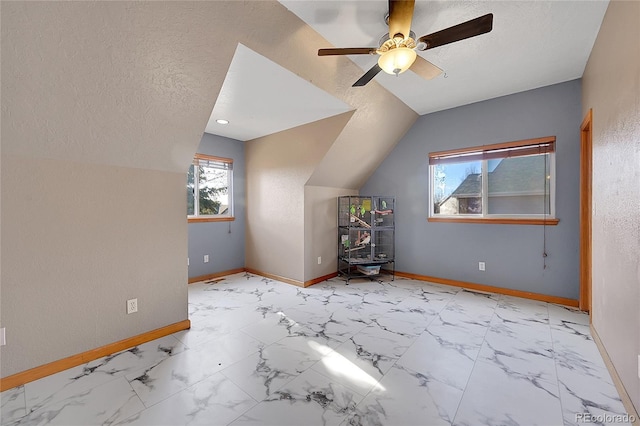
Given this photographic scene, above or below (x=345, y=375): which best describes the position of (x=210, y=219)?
above

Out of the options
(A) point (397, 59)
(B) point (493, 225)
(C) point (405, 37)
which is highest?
(C) point (405, 37)

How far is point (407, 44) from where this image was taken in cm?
172

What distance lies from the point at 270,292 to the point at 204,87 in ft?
8.37

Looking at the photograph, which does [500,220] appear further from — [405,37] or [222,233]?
[222,233]

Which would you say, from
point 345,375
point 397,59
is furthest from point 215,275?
point 397,59

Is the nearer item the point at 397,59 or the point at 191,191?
the point at 397,59

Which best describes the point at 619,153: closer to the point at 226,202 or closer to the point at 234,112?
the point at 234,112

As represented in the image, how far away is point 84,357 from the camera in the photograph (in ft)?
6.21

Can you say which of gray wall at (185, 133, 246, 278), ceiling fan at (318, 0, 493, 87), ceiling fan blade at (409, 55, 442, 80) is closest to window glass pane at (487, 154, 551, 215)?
ceiling fan blade at (409, 55, 442, 80)

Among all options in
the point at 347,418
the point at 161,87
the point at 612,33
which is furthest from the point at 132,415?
the point at 612,33

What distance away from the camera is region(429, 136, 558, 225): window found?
10.3 feet

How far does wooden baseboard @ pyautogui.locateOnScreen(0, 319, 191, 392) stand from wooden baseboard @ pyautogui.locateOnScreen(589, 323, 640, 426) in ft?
10.2

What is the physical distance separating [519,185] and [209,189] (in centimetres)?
450

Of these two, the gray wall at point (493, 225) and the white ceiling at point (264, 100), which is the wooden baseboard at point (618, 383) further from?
the white ceiling at point (264, 100)
